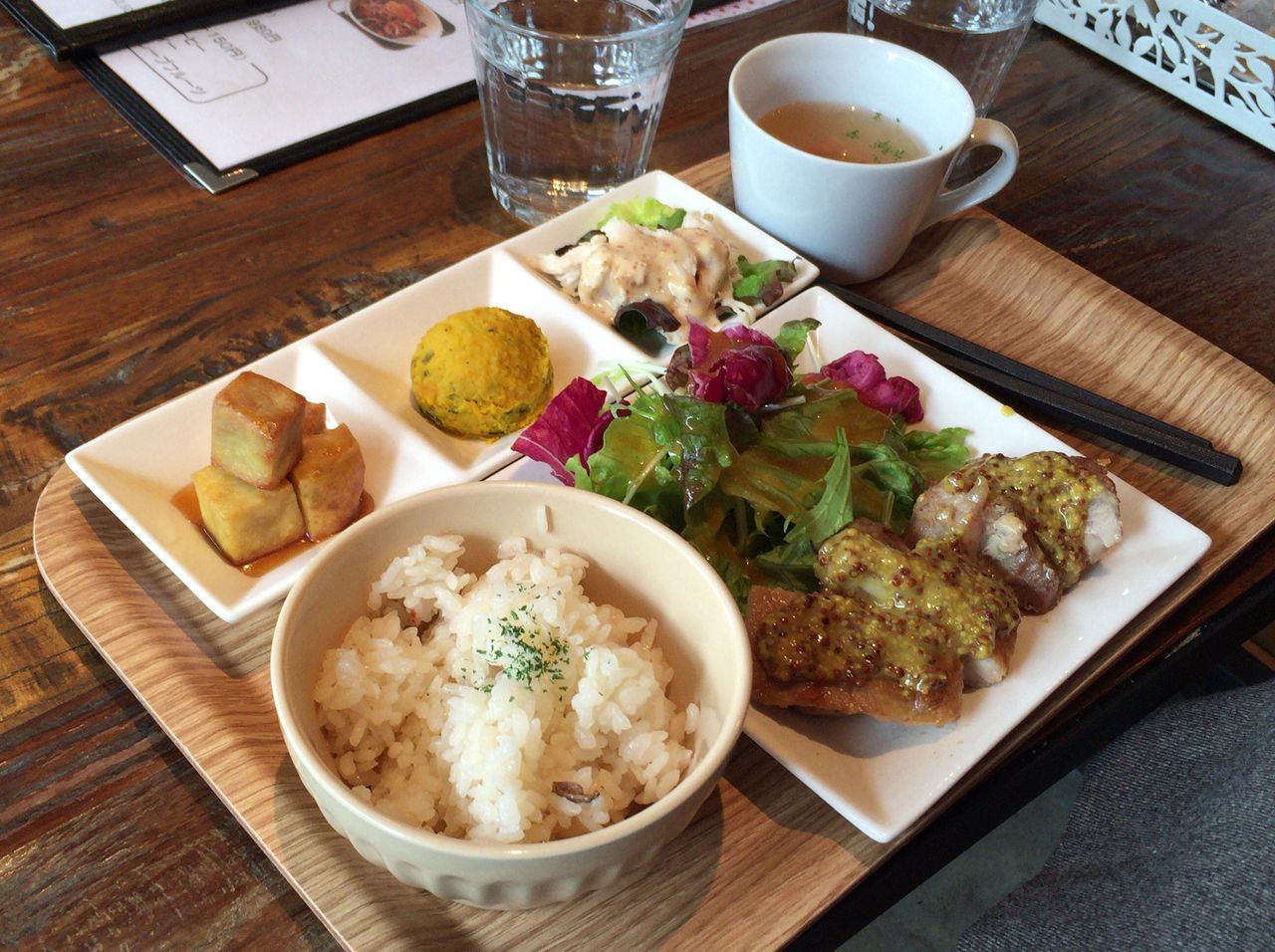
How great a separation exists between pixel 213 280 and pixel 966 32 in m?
1.60

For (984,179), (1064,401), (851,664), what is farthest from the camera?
(984,179)

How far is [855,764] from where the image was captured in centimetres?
111

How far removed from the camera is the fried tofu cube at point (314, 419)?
137 cm

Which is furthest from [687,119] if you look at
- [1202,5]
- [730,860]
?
[730,860]

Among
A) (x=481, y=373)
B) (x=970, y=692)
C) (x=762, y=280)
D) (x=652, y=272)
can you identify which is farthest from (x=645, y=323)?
(x=970, y=692)

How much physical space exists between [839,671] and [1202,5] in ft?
6.49

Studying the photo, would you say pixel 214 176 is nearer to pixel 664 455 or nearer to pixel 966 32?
pixel 664 455

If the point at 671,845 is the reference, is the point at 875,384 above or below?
above

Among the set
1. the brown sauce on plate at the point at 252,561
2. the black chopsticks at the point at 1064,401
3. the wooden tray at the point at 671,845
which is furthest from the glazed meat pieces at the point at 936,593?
the brown sauce on plate at the point at 252,561

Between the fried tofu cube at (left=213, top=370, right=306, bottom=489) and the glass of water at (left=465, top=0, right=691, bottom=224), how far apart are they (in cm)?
79

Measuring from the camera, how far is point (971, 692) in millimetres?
1194

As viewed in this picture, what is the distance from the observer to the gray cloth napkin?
3.98ft

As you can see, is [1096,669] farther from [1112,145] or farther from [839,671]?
[1112,145]

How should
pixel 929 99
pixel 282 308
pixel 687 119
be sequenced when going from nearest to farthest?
pixel 282 308, pixel 929 99, pixel 687 119
